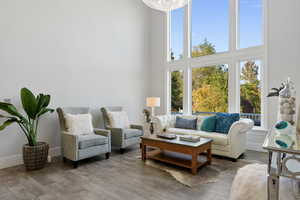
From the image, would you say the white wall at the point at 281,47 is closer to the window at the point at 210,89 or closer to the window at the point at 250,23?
the window at the point at 250,23

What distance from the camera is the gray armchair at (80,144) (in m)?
3.12

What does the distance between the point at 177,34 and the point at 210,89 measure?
6.86 feet

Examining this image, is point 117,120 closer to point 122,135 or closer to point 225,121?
point 122,135

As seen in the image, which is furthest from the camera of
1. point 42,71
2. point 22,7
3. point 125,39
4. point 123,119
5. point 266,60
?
point 125,39

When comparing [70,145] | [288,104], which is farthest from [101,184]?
[288,104]

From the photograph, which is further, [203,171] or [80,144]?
[80,144]

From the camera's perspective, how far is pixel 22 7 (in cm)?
340

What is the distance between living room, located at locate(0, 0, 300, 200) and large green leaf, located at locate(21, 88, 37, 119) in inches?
0.9

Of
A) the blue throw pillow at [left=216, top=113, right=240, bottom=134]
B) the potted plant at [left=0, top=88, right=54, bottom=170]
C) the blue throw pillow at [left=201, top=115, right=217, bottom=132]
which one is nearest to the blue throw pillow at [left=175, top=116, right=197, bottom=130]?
the blue throw pillow at [left=201, top=115, right=217, bottom=132]

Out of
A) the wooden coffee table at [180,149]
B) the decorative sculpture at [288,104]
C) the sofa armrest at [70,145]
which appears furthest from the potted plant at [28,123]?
the decorative sculpture at [288,104]

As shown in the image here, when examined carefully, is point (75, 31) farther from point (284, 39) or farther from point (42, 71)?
point (284, 39)

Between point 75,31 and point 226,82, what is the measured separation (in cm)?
397

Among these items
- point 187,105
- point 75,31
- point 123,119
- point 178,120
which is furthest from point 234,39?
point 75,31

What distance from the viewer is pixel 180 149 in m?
3.03
